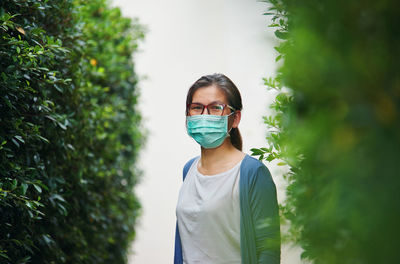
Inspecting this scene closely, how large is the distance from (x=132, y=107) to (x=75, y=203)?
2.70 metres

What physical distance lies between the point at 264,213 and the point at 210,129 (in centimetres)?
62

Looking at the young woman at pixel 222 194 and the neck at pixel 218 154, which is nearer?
the young woman at pixel 222 194

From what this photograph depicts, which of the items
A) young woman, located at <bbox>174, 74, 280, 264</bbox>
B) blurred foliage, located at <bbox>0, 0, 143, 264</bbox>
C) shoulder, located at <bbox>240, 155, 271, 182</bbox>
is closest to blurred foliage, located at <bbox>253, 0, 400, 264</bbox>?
young woman, located at <bbox>174, 74, 280, 264</bbox>

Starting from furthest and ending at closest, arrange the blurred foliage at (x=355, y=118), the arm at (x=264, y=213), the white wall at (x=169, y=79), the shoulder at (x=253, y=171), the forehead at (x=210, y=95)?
the white wall at (x=169, y=79) → the forehead at (x=210, y=95) → the shoulder at (x=253, y=171) → the arm at (x=264, y=213) → the blurred foliage at (x=355, y=118)

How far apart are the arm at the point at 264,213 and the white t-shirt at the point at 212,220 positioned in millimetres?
109

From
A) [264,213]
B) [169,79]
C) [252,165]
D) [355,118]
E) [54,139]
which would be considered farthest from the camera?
[169,79]

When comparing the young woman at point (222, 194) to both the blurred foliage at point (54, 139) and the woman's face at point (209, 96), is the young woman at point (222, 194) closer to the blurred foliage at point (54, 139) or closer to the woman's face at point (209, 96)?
the woman's face at point (209, 96)

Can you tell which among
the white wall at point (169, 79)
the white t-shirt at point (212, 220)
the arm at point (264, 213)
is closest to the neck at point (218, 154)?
the white t-shirt at point (212, 220)

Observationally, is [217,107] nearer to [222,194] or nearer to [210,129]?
[210,129]

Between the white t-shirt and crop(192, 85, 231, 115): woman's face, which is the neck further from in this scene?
crop(192, 85, 231, 115): woman's face

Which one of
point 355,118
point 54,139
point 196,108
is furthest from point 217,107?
point 355,118

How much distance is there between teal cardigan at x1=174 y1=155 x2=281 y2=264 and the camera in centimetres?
213

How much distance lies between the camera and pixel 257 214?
2.16m

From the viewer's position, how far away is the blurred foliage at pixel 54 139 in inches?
102
